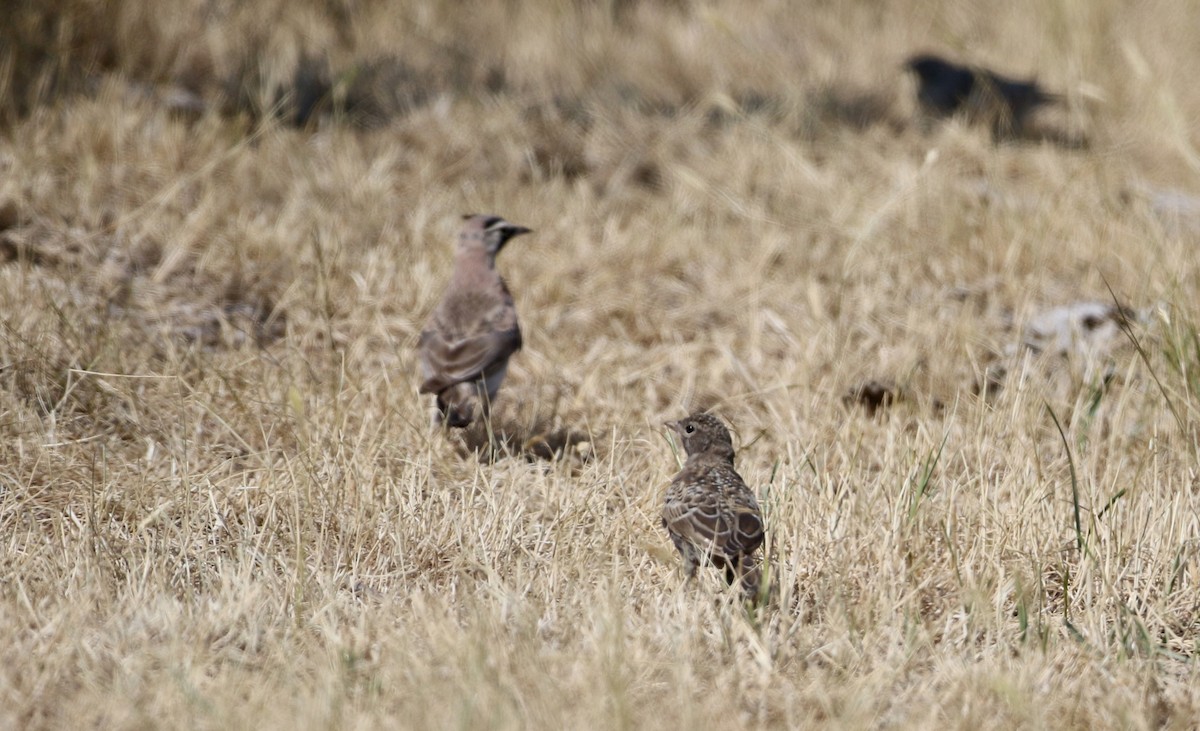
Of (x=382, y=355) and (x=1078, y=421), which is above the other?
(x=1078, y=421)

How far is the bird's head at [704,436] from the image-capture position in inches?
169

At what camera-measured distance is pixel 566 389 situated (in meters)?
5.64

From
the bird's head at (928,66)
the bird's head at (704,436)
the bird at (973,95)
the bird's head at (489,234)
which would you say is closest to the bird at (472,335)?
the bird's head at (489,234)

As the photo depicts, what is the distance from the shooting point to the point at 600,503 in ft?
14.1

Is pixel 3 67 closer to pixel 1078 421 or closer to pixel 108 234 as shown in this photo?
pixel 108 234

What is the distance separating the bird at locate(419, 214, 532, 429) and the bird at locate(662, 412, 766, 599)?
1.13 m

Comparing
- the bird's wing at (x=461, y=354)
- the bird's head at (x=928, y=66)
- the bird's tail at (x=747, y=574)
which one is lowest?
the bird's wing at (x=461, y=354)

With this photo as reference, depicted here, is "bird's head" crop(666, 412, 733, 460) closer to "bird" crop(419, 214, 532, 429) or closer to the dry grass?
the dry grass

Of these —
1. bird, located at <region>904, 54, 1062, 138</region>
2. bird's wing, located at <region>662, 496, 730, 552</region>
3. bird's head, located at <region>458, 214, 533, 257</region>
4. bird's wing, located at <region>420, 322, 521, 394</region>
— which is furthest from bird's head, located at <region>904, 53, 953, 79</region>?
bird's wing, located at <region>662, 496, 730, 552</region>

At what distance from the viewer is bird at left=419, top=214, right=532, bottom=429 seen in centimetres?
500

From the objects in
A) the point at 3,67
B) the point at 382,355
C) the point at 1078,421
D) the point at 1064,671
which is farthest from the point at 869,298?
the point at 3,67

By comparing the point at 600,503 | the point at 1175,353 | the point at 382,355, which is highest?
the point at 1175,353

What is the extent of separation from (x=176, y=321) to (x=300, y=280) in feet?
1.84

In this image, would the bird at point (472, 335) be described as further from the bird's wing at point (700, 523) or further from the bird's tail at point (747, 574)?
the bird's tail at point (747, 574)
